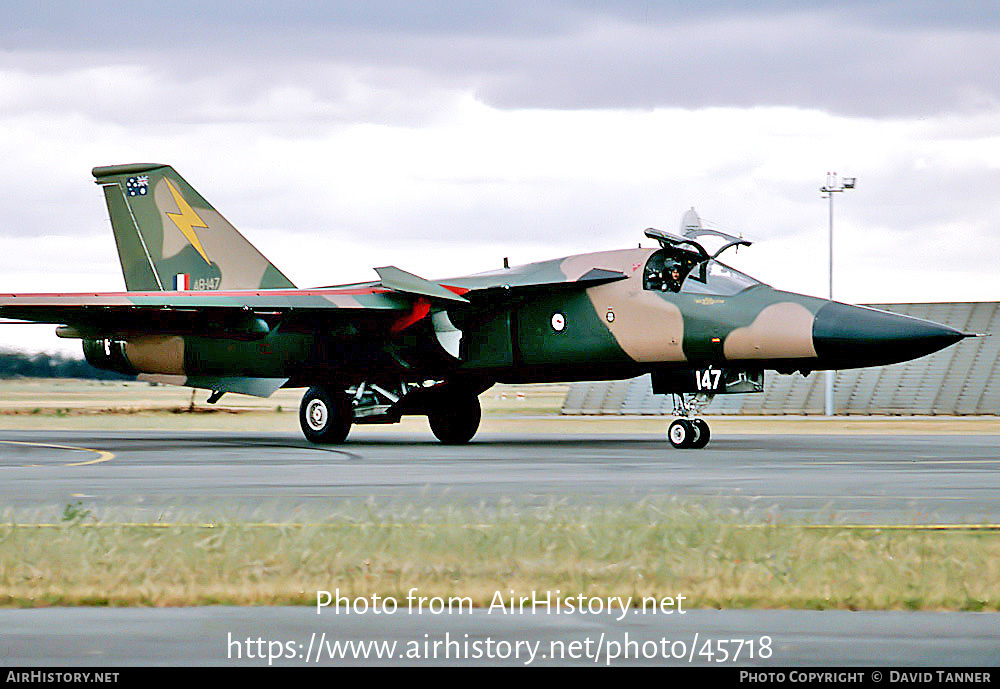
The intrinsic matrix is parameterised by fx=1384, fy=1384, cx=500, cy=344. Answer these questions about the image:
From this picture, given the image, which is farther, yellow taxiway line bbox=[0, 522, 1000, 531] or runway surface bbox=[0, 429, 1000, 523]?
runway surface bbox=[0, 429, 1000, 523]

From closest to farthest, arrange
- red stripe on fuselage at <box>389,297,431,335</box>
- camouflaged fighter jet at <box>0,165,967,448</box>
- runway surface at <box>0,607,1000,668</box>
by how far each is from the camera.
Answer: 1. runway surface at <box>0,607,1000,668</box>
2. camouflaged fighter jet at <box>0,165,967,448</box>
3. red stripe on fuselage at <box>389,297,431,335</box>

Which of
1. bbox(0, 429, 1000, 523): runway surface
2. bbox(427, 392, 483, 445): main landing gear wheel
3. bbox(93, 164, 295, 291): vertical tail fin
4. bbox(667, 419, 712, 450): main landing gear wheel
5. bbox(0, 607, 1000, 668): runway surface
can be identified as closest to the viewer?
bbox(0, 607, 1000, 668): runway surface

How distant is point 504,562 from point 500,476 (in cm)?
746

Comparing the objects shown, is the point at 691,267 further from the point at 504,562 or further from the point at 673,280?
the point at 504,562

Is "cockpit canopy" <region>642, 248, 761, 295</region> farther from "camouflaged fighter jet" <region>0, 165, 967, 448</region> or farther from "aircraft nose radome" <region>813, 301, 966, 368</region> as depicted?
"aircraft nose radome" <region>813, 301, 966, 368</region>

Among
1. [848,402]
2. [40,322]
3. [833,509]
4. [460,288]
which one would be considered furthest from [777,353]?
[848,402]

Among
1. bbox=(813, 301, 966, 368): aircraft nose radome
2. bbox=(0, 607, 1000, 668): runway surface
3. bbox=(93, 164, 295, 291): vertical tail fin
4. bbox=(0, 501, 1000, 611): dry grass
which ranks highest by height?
bbox=(93, 164, 295, 291): vertical tail fin

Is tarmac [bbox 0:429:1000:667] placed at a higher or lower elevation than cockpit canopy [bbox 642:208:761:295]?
lower

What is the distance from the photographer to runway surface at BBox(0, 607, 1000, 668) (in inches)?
211

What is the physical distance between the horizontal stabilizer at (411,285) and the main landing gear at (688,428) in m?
3.95

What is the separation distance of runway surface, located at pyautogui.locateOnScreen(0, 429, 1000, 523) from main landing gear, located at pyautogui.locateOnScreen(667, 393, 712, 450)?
0.30 meters

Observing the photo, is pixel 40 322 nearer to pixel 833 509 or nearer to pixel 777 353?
pixel 777 353

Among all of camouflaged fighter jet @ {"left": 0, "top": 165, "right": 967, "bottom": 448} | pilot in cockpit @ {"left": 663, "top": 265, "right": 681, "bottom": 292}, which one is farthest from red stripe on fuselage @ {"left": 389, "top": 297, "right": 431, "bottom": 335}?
pilot in cockpit @ {"left": 663, "top": 265, "right": 681, "bottom": 292}
